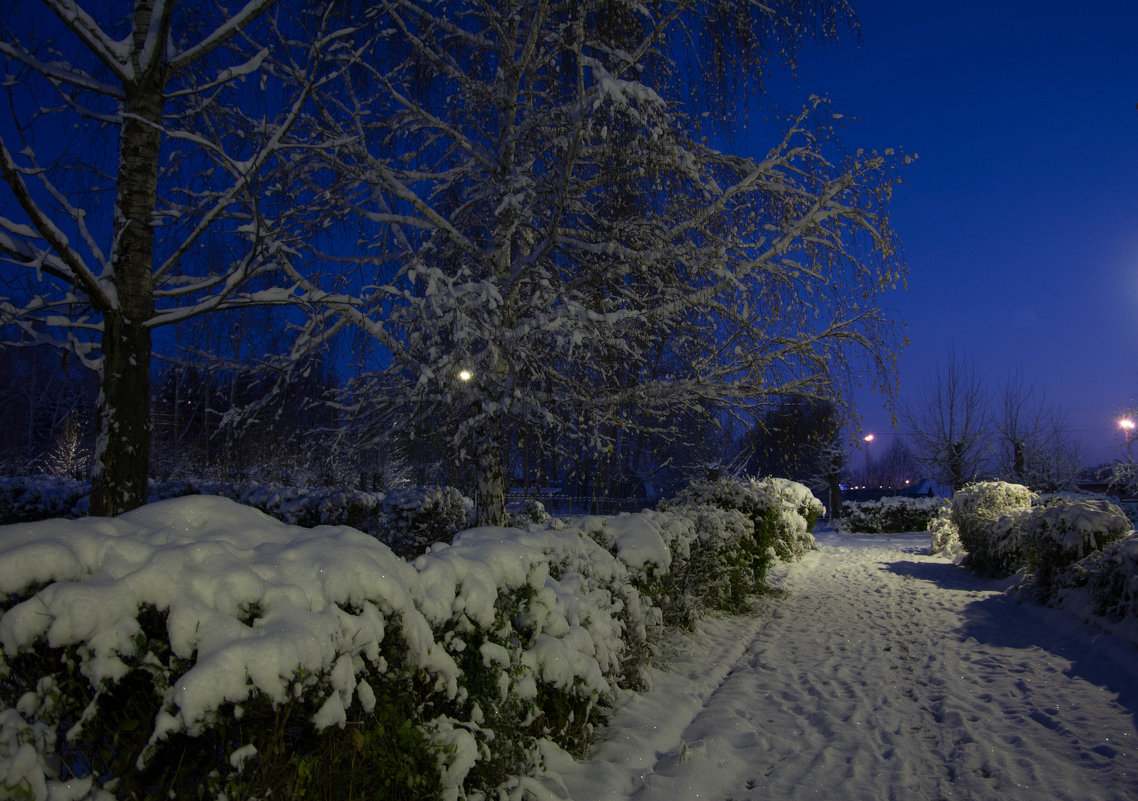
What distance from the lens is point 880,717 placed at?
4.20 m

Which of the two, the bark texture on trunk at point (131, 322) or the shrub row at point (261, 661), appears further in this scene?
the bark texture on trunk at point (131, 322)

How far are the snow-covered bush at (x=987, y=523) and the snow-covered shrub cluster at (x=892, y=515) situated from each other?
7.58m

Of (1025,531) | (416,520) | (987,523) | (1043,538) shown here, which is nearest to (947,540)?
(987,523)

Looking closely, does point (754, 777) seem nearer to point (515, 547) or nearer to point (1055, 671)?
point (515, 547)

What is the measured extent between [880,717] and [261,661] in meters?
4.07

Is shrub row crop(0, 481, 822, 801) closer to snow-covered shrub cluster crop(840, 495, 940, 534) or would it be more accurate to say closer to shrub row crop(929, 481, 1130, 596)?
shrub row crop(929, 481, 1130, 596)

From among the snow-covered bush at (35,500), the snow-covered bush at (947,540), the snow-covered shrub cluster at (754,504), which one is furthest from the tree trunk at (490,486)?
Result: the snow-covered bush at (947,540)

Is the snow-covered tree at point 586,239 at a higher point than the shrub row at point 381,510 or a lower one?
higher

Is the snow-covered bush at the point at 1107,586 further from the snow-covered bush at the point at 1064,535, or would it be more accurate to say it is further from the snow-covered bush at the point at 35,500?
the snow-covered bush at the point at 35,500

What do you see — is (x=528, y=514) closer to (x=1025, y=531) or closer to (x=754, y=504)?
(x=754, y=504)

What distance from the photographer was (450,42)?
22.1ft

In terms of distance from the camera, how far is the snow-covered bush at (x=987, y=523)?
9922mm

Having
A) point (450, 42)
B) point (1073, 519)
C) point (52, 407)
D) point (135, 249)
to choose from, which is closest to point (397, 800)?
→ point (135, 249)

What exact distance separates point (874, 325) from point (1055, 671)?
3.23 meters
